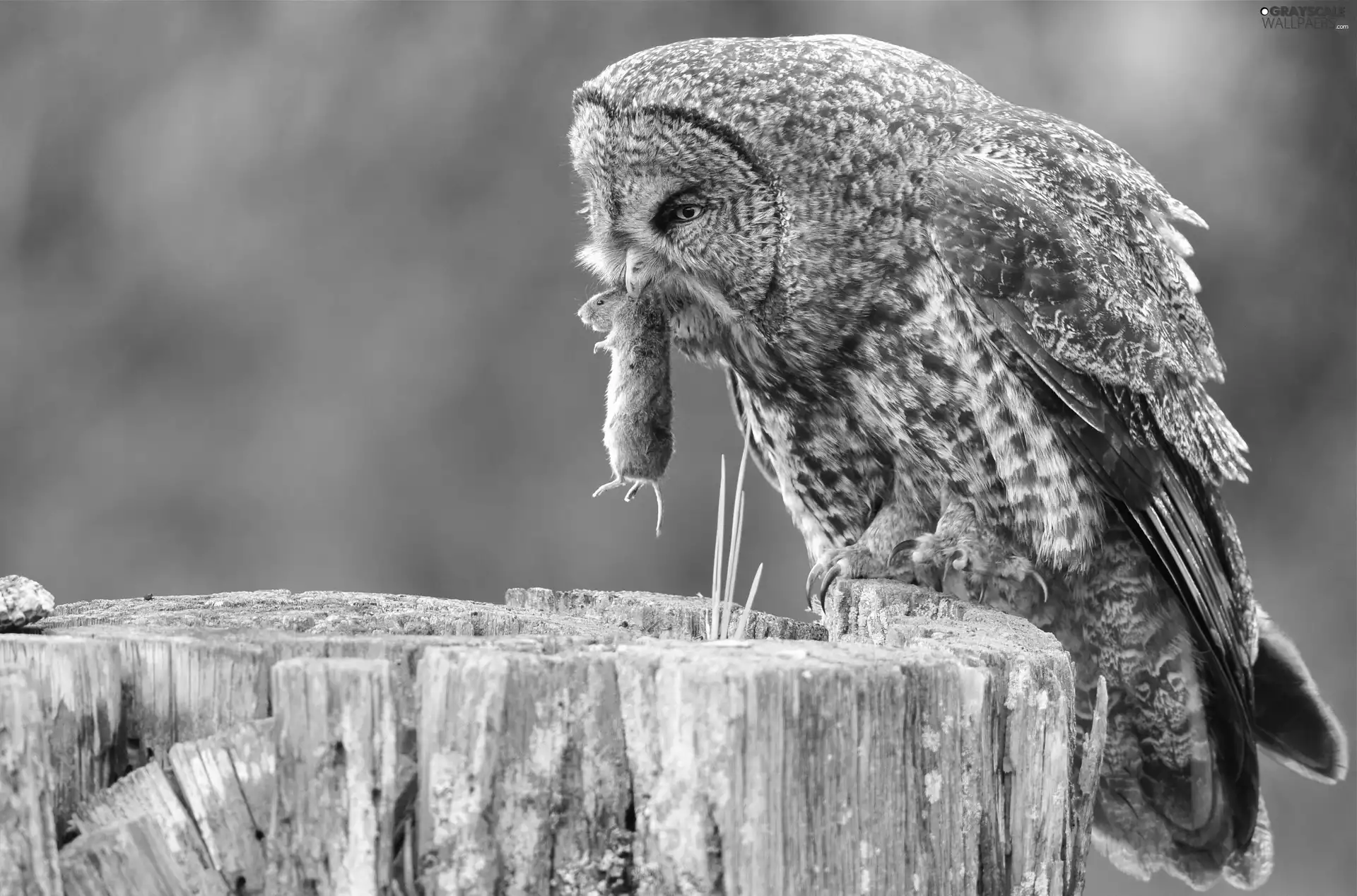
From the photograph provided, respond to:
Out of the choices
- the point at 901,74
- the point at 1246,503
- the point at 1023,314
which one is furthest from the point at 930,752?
the point at 1246,503

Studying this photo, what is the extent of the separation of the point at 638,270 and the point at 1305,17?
11.1 feet

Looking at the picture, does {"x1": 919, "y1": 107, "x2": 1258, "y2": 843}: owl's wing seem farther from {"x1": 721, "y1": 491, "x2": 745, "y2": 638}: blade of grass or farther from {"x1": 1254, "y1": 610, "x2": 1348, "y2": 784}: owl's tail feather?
{"x1": 721, "y1": 491, "x2": 745, "y2": 638}: blade of grass

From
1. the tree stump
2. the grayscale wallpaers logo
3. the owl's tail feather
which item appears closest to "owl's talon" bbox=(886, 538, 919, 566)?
the owl's tail feather

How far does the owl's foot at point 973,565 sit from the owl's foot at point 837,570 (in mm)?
177

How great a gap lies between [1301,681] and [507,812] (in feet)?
7.58

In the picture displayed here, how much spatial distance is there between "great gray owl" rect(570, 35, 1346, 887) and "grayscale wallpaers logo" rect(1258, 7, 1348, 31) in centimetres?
216

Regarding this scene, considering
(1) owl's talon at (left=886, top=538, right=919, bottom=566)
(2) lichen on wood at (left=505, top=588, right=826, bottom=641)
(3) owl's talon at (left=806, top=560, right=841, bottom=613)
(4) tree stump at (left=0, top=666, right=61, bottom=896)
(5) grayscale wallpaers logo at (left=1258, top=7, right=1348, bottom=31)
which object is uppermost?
(5) grayscale wallpaers logo at (left=1258, top=7, right=1348, bottom=31)

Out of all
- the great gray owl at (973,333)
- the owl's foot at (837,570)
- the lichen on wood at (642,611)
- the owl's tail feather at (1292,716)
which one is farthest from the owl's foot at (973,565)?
the owl's tail feather at (1292,716)

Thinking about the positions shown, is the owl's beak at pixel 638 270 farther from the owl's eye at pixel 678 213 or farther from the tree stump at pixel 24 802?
the tree stump at pixel 24 802

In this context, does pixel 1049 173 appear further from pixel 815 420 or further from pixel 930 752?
pixel 930 752

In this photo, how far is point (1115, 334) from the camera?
271 cm

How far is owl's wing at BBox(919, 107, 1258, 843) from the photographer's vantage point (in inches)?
104

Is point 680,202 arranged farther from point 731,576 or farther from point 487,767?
point 487,767

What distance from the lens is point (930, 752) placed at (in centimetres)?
143
